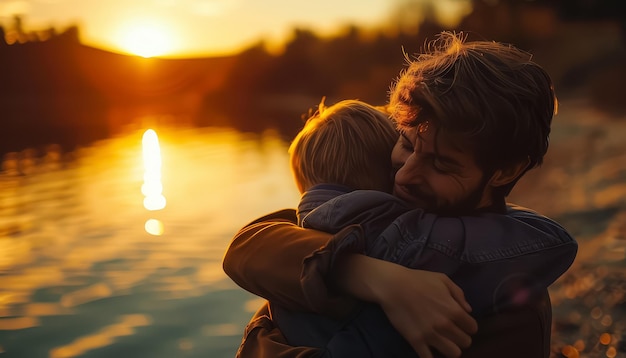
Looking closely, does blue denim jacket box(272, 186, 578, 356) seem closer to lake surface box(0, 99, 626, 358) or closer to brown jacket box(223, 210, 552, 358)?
brown jacket box(223, 210, 552, 358)

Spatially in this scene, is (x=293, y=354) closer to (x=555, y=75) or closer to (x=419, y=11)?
(x=555, y=75)

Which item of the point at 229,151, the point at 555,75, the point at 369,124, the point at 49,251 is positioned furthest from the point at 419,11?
the point at 369,124

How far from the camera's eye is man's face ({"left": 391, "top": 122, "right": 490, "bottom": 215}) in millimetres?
1430

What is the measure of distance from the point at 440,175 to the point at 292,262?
32cm

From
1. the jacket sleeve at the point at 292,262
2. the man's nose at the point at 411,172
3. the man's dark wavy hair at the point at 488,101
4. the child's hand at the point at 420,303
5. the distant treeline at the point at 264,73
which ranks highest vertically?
the distant treeline at the point at 264,73

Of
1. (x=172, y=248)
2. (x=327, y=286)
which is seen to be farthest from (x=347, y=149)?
(x=172, y=248)

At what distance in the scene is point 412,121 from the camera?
1.47 metres

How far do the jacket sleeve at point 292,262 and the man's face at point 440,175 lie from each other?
16 centimetres

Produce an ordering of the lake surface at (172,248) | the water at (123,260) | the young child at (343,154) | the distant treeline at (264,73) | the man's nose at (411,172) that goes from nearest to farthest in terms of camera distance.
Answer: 1. the man's nose at (411,172)
2. the young child at (343,154)
3. the lake surface at (172,248)
4. the water at (123,260)
5. the distant treeline at (264,73)

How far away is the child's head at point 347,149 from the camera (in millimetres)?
1635

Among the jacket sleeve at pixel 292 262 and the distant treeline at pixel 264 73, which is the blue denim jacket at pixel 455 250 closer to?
the jacket sleeve at pixel 292 262

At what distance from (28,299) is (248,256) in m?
4.38

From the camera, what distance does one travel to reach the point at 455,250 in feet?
4.58

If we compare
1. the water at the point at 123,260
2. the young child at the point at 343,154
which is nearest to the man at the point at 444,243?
the young child at the point at 343,154
